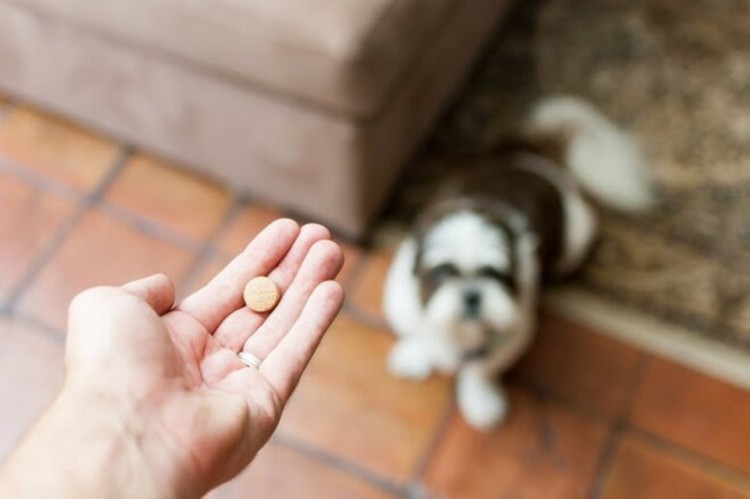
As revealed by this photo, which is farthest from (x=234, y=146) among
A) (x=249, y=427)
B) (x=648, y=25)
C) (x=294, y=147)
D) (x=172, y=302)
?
(x=648, y=25)

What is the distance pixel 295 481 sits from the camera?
4.30ft

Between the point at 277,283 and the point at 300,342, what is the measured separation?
0.27 feet

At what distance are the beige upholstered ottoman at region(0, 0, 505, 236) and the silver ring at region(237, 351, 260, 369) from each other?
45cm

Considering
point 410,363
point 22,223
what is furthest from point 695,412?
point 22,223

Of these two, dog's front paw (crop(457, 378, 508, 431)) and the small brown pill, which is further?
dog's front paw (crop(457, 378, 508, 431))

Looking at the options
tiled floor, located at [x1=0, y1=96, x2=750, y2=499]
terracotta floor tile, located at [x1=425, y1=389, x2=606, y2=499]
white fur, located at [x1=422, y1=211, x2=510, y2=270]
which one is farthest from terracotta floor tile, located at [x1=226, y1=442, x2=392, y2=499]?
white fur, located at [x1=422, y1=211, x2=510, y2=270]

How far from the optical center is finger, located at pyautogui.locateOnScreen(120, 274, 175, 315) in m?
0.82

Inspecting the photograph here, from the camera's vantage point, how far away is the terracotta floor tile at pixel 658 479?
130cm

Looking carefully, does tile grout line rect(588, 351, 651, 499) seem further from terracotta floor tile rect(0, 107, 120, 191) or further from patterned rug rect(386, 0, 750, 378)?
terracotta floor tile rect(0, 107, 120, 191)

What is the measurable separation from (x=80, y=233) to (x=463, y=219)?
0.74 meters

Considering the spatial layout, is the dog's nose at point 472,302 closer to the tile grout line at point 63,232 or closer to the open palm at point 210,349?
the open palm at point 210,349

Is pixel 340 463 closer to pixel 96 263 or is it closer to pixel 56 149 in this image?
pixel 96 263

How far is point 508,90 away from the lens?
1704 mm

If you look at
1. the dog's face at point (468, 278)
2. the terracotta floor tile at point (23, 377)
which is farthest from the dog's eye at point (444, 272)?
the terracotta floor tile at point (23, 377)
